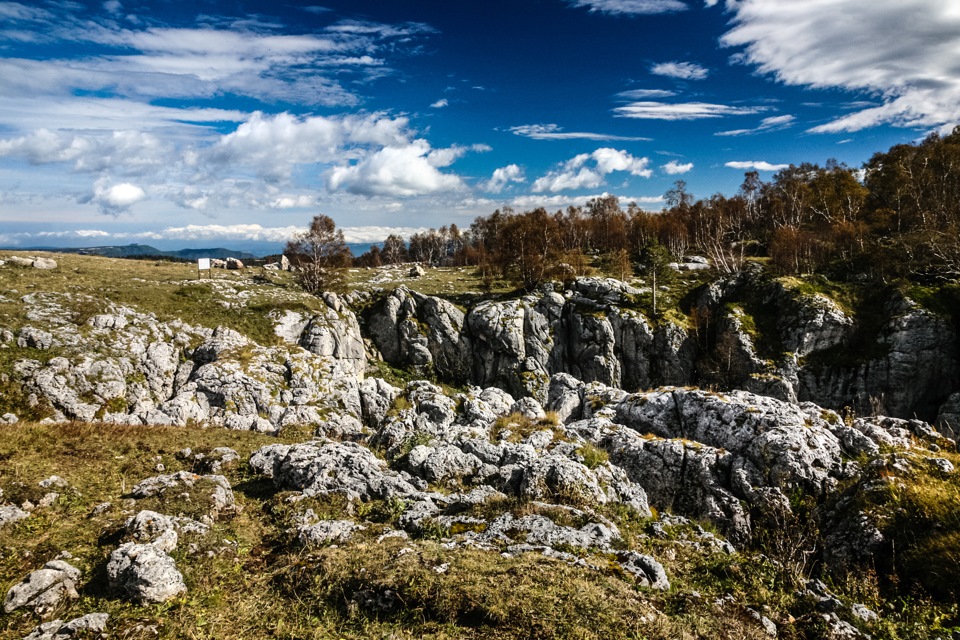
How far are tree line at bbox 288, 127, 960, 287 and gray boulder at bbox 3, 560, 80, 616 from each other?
65795 millimetres

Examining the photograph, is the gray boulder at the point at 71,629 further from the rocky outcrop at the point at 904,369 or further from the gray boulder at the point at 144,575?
the rocky outcrop at the point at 904,369

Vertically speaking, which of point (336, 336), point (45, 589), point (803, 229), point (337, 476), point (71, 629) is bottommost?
point (336, 336)

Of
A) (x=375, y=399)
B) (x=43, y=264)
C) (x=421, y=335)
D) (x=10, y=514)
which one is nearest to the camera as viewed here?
(x=10, y=514)

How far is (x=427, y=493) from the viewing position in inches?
577

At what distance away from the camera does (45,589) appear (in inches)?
326

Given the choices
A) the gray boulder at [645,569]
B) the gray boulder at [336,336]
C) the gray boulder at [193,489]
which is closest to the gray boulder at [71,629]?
the gray boulder at [193,489]

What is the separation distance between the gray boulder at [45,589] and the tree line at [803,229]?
216 feet

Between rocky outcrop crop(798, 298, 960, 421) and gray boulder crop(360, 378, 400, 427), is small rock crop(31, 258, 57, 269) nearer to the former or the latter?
gray boulder crop(360, 378, 400, 427)

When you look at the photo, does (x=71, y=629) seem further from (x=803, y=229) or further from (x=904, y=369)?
(x=803, y=229)

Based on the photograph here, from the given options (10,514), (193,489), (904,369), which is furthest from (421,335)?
(904,369)

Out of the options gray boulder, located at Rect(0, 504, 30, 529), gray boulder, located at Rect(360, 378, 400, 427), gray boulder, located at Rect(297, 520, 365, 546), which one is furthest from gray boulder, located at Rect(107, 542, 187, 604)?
gray boulder, located at Rect(360, 378, 400, 427)

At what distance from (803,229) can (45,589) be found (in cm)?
11553

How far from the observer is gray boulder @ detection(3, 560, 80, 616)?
7941 millimetres

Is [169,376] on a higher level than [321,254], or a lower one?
lower
